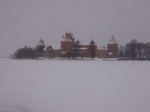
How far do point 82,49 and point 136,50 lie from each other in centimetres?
983

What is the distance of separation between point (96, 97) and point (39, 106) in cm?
119

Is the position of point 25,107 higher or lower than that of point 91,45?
lower

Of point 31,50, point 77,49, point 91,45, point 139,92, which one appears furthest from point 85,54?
point 139,92

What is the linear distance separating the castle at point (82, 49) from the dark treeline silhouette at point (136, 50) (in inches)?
209

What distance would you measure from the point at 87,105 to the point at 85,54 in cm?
2959

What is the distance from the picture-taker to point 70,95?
5031mm

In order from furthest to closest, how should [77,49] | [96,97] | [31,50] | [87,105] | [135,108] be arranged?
[77,49] → [31,50] → [96,97] → [87,105] → [135,108]

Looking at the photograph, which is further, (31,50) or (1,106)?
(31,50)

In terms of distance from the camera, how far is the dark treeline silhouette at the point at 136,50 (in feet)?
81.6

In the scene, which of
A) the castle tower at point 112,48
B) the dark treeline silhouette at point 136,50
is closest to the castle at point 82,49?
the castle tower at point 112,48

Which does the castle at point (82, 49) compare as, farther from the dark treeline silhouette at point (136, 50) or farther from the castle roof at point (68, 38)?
the dark treeline silhouette at point (136, 50)

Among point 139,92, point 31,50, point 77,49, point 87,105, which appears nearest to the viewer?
point 87,105

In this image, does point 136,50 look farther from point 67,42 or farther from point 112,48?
point 67,42

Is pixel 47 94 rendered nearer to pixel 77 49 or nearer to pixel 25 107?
pixel 25 107
